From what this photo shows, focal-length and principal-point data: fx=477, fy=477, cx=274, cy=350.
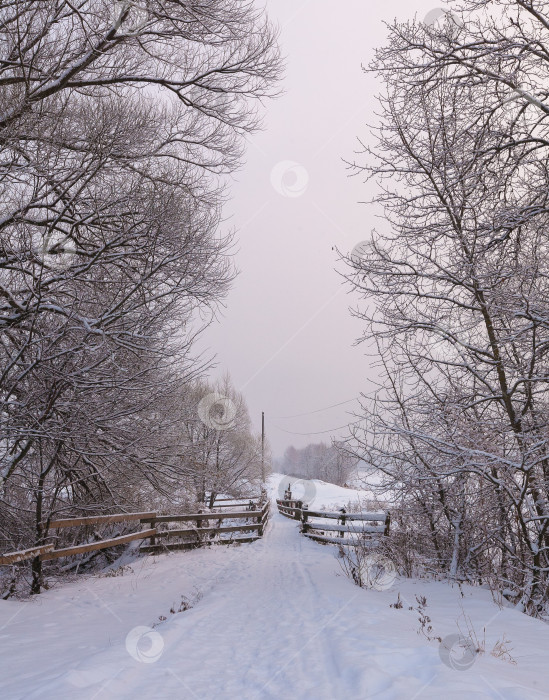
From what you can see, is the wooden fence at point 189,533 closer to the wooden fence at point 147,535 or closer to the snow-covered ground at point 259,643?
the wooden fence at point 147,535

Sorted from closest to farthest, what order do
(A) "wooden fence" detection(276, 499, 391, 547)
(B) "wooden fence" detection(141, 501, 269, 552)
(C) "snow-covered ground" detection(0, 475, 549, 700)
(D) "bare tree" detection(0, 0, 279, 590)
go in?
(C) "snow-covered ground" detection(0, 475, 549, 700), (D) "bare tree" detection(0, 0, 279, 590), (A) "wooden fence" detection(276, 499, 391, 547), (B) "wooden fence" detection(141, 501, 269, 552)

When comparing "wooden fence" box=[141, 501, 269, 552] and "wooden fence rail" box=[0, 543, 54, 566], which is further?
"wooden fence" box=[141, 501, 269, 552]

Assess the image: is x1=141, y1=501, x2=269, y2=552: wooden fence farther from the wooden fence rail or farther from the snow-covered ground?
the wooden fence rail

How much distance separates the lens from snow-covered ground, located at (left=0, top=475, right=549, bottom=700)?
354 cm

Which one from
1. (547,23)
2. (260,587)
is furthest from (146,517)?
(547,23)

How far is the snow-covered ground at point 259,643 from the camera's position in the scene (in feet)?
11.6

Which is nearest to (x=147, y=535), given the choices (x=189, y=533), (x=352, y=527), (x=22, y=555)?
(x=189, y=533)

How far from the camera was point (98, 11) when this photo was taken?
7574 millimetres

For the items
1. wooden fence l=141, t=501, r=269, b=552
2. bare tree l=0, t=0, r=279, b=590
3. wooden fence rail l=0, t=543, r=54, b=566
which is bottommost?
wooden fence l=141, t=501, r=269, b=552

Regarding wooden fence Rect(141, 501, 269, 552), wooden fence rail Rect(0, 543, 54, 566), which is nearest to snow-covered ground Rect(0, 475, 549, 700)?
wooden fence rail Rect(0, 543, 54, 566)

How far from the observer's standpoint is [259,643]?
5031 millimetres

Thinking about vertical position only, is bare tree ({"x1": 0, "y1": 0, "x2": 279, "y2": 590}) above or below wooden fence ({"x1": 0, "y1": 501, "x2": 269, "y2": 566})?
above

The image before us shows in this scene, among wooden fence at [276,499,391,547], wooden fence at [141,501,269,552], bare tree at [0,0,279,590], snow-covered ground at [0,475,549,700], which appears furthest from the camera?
wooden fence at [141,501,269,552]

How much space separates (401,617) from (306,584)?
10.0ft
